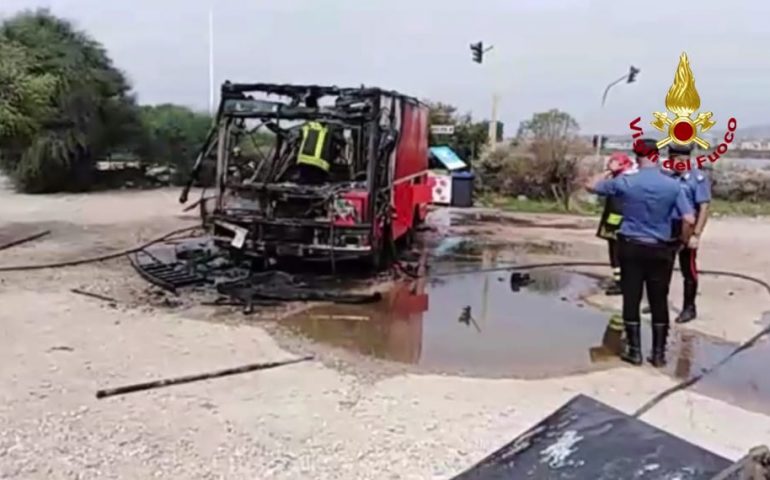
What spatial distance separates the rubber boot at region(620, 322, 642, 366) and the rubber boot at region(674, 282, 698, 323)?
168cm

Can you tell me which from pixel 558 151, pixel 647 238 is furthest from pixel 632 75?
pixel 647 238

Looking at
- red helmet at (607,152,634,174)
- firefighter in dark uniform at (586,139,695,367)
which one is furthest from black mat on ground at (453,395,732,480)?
red helmet at (607,152,634,174)

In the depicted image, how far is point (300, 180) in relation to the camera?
10.2 meters

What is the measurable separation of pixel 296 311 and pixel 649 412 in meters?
3.77

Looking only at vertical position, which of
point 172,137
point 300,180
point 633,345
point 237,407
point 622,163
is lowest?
point 237,407

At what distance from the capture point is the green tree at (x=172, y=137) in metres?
23.5

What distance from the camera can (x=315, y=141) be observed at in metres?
10.2

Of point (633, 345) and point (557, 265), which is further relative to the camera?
point (557, 265)

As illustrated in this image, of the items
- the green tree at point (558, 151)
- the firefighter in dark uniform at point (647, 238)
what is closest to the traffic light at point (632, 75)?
the green tree at point (558, 151)

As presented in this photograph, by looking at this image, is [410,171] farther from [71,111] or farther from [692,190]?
[71,111]

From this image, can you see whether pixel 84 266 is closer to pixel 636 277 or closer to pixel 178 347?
pixel 178 347

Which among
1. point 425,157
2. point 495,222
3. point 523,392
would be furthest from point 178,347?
point 495,222

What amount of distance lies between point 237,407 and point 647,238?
3.27 meters

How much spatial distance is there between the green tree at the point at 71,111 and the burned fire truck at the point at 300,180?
469 inches
